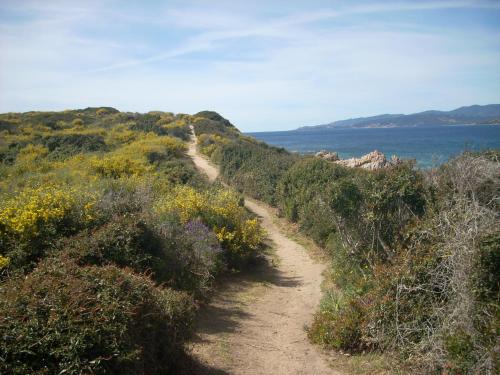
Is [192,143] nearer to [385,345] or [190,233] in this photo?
[190,233]

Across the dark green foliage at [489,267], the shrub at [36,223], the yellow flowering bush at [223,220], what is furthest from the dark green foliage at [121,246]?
the dark green foliage at [489,267]

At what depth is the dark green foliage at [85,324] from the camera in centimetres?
407

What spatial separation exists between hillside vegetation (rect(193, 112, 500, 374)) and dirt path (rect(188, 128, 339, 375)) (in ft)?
2.29

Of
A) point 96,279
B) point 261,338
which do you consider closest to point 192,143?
point 261,338

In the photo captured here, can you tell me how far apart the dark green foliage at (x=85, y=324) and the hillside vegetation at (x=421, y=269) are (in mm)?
3381

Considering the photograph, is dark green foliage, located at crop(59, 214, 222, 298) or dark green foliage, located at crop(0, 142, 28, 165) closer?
dark green foliage, located at crop(59, 214, 222, 298)

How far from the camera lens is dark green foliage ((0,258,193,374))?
160 inches

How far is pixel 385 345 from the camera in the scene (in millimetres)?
6934

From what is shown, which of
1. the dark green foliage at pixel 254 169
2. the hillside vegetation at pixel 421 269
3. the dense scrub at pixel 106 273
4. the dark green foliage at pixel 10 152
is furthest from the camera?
the dark green foliage at pixel 10 152

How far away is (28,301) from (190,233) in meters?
6.42

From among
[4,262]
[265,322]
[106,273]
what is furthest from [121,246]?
[265,322]

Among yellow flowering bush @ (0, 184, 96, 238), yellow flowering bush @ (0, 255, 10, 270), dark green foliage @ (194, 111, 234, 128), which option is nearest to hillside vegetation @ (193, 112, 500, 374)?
yellow flowering bush @ (0, 184, 96, 238)

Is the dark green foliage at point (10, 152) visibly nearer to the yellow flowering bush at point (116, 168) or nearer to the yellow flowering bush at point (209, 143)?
the yellow flowering bush at point (116, 168)

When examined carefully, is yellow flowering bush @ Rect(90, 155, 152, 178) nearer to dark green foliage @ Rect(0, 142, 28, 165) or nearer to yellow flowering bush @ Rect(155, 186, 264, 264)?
yellow flowering bush @ Rect(155, 186, 264, 264)
